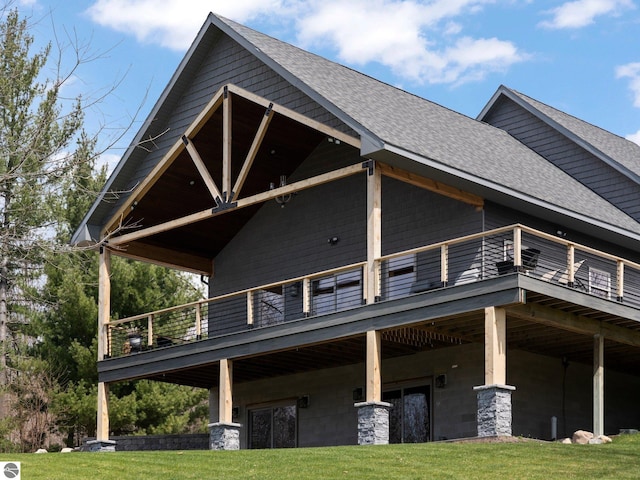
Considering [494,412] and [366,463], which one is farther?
[494,412]

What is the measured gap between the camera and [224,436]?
26406 mm

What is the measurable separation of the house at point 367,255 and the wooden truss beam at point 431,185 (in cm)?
7

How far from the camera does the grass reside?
1764 centimetres

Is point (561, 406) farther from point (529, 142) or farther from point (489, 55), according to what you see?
point (489, 55)

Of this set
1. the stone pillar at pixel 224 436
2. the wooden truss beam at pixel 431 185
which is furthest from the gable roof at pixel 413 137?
the stone pillar at pixel 224 436

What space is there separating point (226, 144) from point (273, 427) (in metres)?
7.43

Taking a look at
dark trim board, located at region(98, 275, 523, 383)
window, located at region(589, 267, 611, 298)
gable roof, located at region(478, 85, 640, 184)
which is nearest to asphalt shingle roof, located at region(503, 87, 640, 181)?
gable roof, located at region(478, 85, 640, 184)

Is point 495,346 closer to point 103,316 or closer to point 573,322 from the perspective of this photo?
point 573,322

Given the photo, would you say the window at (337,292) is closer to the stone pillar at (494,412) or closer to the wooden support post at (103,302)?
the wooden support post at (103,302)

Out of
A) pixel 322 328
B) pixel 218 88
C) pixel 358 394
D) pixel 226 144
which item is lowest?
pixel 358 394

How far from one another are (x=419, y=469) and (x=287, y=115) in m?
10.3

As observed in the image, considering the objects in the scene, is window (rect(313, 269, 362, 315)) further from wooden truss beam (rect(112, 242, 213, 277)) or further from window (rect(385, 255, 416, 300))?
wooden truss beam (rect(112, 242, 213, 277))

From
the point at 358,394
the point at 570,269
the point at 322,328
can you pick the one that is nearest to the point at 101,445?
the point at 358,394

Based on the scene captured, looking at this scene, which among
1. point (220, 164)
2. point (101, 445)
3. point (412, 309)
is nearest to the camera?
point (412, 309)
